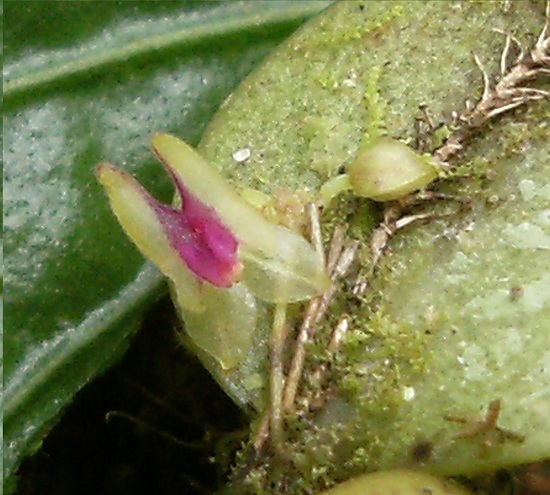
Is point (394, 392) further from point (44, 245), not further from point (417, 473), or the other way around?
point (44, 245)

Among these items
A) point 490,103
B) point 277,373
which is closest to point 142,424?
point 277,373

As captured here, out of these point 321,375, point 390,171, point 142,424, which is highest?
point 390,171

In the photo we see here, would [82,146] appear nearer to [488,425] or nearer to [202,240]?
[202,240]

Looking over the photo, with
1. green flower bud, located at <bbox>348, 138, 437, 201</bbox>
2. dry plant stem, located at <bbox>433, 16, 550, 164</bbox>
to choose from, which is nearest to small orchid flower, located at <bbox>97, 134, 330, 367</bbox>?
green flower bud, located at <bbox>348, 138, 437, 201</bbox>

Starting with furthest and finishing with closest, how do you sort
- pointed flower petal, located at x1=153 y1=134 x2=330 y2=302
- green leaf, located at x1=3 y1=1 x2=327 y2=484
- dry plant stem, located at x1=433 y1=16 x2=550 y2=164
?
green leaf, located at x1=3 y1=1 x2=327 y2=484
dry plant stem, located at x1=433 y1=16 x2=550 y2=164
pointed flower petal, located at x1=153 y1=134 x2=330 y2=302

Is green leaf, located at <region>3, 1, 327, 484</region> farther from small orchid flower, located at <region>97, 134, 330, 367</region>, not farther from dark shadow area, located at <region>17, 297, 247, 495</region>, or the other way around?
small orchid flower, located at <region>97, 134, 330, 367</region>

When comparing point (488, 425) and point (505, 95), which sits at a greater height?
point (505, 95)

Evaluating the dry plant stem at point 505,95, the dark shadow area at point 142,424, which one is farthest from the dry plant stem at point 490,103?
the dark shadow area at point 142,424
